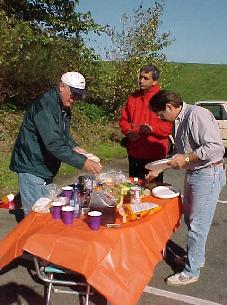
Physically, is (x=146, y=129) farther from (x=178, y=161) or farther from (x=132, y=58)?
(x=132, y=58)

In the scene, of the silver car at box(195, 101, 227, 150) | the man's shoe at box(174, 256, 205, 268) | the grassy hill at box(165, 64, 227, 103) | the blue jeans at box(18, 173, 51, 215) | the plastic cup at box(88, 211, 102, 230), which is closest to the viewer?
the plastic cup at box(88, 211, 102, 230)

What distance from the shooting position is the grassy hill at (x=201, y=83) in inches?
942

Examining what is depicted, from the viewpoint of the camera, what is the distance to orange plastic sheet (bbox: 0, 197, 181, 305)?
8.67 ft

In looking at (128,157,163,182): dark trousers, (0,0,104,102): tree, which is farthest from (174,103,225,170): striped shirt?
(0,0,104,102): tree

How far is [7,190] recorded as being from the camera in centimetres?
687

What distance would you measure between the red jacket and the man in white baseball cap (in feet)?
3.40

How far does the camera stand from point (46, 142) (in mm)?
3301

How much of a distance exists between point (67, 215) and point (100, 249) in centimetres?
42

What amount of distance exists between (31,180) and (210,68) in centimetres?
3025

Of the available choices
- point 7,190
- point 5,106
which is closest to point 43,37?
point 5,106

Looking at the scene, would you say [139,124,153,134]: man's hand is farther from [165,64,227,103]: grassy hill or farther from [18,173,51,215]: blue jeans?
[165,64,227,103]: grassy hill

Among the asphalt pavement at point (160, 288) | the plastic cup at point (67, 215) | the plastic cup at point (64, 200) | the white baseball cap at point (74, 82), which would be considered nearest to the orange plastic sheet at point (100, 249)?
the plastic cup at point (67, 215)

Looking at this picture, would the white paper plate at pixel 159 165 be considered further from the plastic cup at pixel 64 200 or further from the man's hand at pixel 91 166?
the plastic cup at pixel 64 200

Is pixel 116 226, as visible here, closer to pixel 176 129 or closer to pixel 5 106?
pixel 176 129
